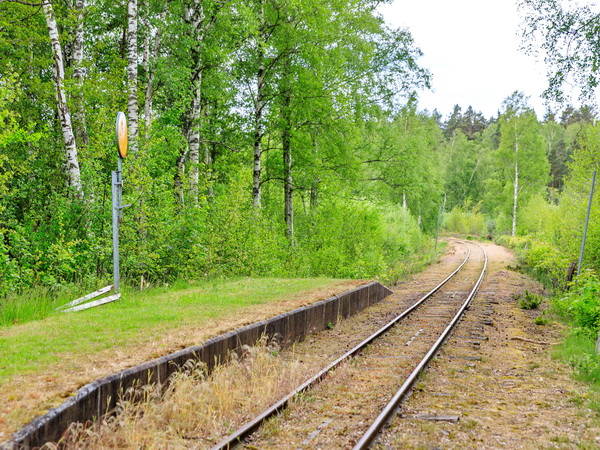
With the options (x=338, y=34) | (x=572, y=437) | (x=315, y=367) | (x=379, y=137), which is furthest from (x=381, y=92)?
(x=572, y=437)

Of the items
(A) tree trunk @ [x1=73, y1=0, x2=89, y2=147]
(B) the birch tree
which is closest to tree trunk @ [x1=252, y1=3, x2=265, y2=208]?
(A) tree trunk @ [x1=73, y1=0, x2=89, y2=147]

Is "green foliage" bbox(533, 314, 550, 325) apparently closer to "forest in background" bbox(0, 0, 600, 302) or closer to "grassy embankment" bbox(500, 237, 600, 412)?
"grassy embankment" bbox(500, 237, 600, 412)

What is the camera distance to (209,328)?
25.9 ft

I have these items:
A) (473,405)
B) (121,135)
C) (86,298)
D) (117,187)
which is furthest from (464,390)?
(121,135)

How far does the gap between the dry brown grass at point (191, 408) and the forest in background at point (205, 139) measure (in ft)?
16.0

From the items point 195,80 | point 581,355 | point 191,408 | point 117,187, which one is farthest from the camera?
point 195,80

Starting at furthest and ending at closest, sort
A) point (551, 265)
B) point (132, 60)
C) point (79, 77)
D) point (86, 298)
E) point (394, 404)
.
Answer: point (551, 265)
point (79, 77)
point (132, 60)
point (86, 298)
point (394, 404)

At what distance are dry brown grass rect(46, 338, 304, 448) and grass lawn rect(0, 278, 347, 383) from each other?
1.18 metres

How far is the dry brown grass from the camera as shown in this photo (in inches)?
183

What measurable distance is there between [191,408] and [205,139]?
16.6 metres

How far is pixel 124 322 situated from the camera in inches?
321

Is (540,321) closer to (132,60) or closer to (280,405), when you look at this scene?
(280,405)

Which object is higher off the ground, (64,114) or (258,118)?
(258,118)

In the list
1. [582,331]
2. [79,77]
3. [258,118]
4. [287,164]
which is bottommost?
[582,331]
